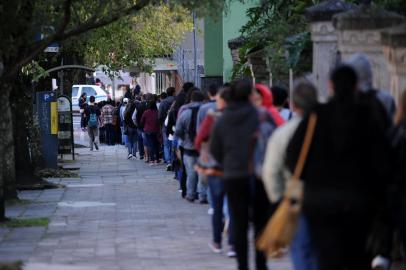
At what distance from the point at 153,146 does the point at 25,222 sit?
14.1 m

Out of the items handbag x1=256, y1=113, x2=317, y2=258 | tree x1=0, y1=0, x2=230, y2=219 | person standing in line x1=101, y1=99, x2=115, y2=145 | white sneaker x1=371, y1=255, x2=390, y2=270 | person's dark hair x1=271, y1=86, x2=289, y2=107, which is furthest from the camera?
person standing in line x1=101, y1=99, x2=115, y2=145

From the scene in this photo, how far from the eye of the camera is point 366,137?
7840 mm

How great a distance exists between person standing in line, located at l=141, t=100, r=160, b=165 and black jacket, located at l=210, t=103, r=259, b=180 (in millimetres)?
19421

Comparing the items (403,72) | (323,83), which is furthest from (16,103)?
(403,72)

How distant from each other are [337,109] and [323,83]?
7.15 metres

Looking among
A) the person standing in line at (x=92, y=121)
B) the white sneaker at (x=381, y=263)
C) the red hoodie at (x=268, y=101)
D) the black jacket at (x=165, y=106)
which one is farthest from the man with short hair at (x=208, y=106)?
the person standing in line at (x=92, y=121)

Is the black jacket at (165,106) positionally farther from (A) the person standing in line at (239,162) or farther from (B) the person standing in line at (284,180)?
(B) the person standing in line at (284,180)

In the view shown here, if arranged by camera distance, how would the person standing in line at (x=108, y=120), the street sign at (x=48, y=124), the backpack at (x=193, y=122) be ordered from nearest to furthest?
the backpack at (x=193, y=122), the street sign at (x=48, y=124), the person standing in line at (x=108, y=120)

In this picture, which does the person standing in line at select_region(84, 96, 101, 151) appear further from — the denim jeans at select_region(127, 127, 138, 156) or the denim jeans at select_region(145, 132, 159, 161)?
the denim jeans at select_region(145, 132, 159, 161)

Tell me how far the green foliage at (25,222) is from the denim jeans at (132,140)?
55.8 ft

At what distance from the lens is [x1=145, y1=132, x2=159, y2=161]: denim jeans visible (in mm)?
30719

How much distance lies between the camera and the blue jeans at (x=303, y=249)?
8.66 m

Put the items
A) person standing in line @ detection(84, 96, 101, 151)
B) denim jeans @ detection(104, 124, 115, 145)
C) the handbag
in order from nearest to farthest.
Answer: the handbag < person standing in line @ detection(84, 96, 101, 151) < denim jeans @ detection(104, 124, 115, 145)

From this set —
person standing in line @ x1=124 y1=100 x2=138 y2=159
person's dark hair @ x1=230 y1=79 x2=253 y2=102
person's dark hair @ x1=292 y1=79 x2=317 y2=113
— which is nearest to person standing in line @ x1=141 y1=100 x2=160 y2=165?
person standing in line @ x1=124 y1=100 x2=138 y2=159
